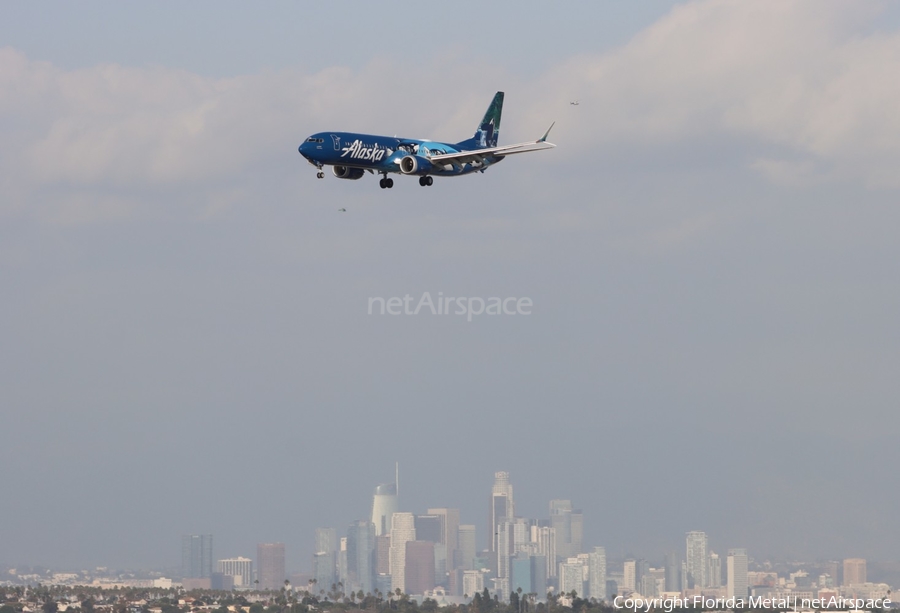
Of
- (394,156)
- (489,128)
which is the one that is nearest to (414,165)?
(394,156)

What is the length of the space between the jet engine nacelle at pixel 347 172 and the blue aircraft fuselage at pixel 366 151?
1.40ft

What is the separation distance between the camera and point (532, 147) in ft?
311

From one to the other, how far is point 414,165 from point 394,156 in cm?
161

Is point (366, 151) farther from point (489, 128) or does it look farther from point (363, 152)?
point (489, 128)

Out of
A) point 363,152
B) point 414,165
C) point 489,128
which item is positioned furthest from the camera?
point 489,128

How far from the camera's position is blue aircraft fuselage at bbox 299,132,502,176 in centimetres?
9431

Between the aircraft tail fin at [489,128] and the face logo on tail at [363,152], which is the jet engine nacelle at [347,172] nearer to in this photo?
the face logo on tail at [363,152]

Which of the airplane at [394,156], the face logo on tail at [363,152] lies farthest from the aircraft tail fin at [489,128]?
the face logo on tail at [363,152]

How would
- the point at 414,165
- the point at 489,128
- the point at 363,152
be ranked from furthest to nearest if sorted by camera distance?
the point at 489,128 < the point at 414,165 < the point at 363,152

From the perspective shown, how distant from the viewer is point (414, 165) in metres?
97.7

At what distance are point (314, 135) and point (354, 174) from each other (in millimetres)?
4308

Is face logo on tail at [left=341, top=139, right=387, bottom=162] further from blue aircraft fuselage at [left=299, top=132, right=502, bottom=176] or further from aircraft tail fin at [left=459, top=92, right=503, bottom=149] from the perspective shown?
aircraft tail fin at [left=459, top=92, right=503, bottom=149]

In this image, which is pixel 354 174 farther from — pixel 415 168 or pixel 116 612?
pixel 116 612

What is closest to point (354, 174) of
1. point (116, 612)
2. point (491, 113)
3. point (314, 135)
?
point (314, 135)
